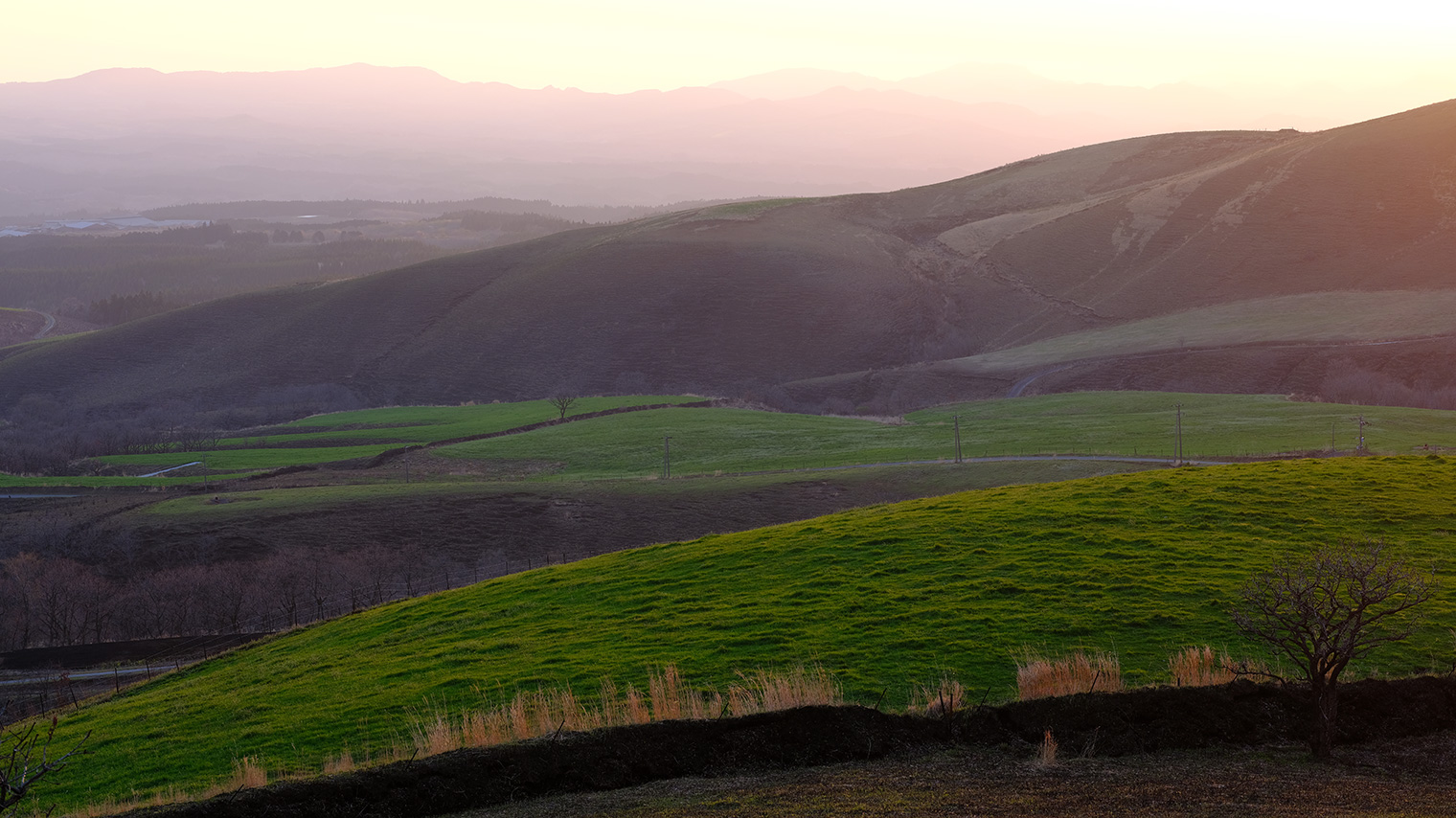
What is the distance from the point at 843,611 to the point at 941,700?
6129 millimetres

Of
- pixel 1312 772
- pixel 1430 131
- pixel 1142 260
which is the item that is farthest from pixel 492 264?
pixel 1312 772

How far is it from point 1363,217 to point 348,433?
403ft

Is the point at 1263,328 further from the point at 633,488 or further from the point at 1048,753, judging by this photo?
the point at 1048,753

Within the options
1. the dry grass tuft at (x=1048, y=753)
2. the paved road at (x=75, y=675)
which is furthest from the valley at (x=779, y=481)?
the paved road at (x=75, y=675)

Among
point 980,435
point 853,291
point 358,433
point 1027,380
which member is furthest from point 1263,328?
point 358,433

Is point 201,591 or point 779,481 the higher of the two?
point 779,481

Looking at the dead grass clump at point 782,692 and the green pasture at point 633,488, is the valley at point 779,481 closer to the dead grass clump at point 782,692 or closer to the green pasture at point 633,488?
the dead grass clump at point 782,692

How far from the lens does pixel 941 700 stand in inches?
663

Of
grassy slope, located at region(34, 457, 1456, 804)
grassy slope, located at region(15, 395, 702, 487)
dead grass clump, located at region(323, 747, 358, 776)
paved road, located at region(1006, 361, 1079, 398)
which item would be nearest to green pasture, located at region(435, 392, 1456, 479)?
grassy slope, located at region(15, 395, 702, 487)

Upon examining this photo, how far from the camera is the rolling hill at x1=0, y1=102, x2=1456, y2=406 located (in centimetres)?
13462

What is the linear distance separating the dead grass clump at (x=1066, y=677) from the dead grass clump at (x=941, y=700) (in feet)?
3.21

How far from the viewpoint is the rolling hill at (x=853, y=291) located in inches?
5300

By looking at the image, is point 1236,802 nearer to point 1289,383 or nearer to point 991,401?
point 991,401

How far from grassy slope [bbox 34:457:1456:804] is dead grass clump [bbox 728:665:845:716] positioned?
0.74 meters
